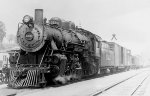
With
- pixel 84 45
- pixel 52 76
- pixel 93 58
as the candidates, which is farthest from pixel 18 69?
pixel 93 58

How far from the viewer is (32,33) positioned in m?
13.9

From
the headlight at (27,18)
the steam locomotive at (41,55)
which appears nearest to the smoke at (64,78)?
the steam locomotive at (41,55)

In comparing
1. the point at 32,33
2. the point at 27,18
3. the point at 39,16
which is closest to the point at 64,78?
the point at 32,33

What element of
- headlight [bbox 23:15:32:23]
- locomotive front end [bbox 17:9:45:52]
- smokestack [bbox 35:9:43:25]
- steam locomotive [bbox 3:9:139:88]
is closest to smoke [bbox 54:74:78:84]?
steam locomotive [bbox 3:9:139:88]

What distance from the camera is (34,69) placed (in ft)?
42.8

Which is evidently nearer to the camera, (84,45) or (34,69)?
(34,69)

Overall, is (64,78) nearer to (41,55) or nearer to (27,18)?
(41,55)

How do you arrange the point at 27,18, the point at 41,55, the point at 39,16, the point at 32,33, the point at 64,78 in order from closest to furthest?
the point at 27,18 → the point at 32,33 → the point at 39,16 → the point at 41,55 → the point at 64,78

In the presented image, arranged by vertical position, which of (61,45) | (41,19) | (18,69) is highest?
(41,19)

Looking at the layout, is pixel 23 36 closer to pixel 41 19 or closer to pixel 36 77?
pixel 41 19

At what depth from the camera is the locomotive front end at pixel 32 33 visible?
1377cm

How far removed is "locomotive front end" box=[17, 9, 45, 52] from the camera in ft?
45.2

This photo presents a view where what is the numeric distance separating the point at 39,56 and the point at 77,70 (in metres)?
3.34

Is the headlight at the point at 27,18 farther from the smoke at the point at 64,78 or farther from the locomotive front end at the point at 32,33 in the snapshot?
the smoke at the point at 64,78
